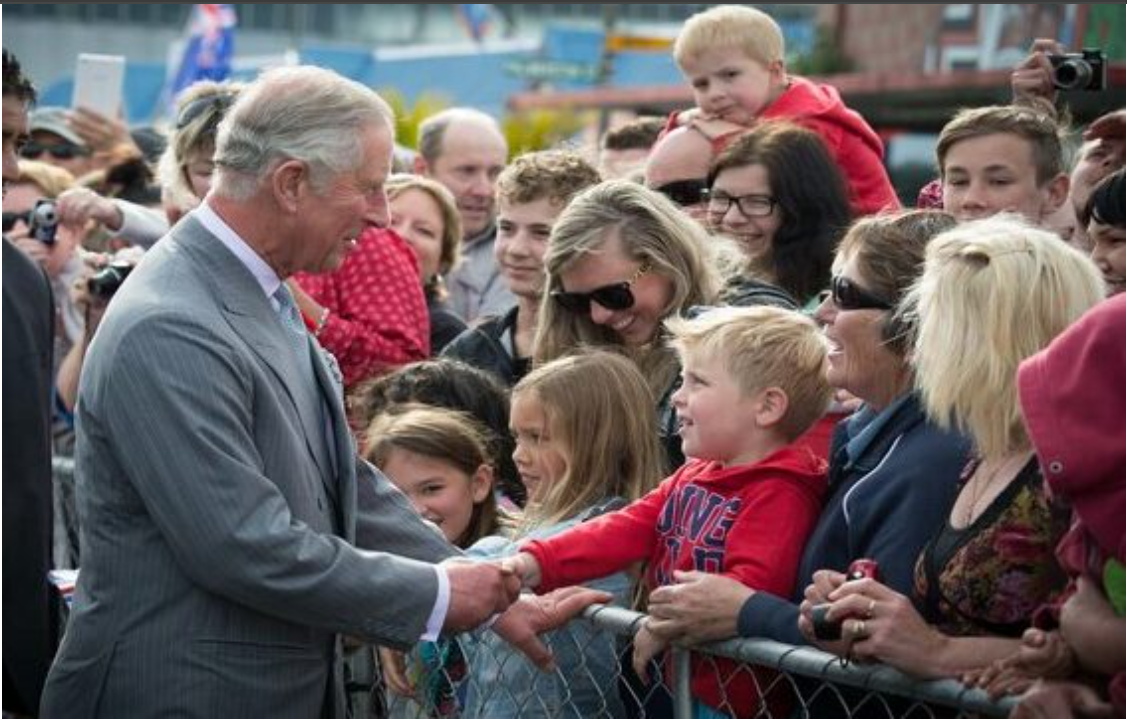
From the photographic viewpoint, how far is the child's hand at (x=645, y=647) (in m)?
4.38

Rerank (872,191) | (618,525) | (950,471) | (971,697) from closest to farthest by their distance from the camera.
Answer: (971,697) → (950,471) → (618,525) → (872,191)

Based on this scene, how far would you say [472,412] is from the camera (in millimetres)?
5840

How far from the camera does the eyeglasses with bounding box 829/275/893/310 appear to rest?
4.45 metres

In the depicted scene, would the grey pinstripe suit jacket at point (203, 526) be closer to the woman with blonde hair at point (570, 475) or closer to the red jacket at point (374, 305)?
the woman with blonde hair at point (570, 475)

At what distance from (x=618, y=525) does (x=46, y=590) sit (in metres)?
1.77

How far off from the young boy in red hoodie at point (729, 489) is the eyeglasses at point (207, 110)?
2120mm

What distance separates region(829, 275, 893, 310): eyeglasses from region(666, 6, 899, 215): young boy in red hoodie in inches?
82.3

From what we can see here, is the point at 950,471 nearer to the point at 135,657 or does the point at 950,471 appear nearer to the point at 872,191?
the point at 135,657

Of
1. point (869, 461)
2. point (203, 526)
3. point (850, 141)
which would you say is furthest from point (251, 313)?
point (850, 141)

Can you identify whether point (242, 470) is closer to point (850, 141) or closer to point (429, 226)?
point (850, 141)

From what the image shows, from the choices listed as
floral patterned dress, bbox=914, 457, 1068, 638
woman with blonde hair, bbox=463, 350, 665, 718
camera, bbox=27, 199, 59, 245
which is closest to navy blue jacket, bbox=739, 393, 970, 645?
floral patterned dress, bbox=914, 457, 1068, 638

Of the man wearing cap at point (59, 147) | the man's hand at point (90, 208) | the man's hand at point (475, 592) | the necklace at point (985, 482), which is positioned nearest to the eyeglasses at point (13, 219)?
the man's hand at point (90, 208)

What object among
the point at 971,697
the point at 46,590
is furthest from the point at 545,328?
the point at 971,697

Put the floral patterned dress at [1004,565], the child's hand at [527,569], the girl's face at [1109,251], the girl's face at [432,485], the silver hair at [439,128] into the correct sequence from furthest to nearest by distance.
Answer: the silver hair at [439,128] < the girl's face at [432,485] < the girl's face at [1109,251] < the child's hand at [527,569] < the floral patterned dress at [1004,565]
